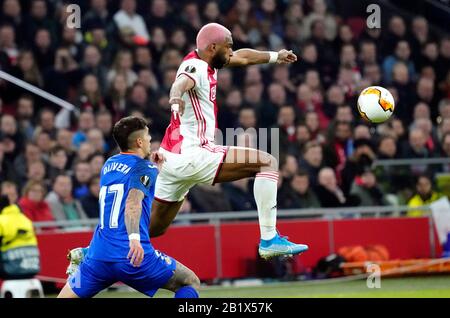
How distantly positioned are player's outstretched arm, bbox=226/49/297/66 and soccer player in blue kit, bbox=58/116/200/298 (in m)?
1.78

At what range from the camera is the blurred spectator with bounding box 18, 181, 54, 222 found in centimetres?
1391

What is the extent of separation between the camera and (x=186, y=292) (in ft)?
27.0

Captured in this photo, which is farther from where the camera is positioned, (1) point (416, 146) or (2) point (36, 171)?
(1) point (416, 146)

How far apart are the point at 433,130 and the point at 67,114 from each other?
6033 mm

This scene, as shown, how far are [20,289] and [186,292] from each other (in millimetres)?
4298

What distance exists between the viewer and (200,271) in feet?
47.7

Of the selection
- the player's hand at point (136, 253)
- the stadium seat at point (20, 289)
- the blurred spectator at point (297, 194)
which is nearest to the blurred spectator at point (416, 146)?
the blurred spectator at point (297, 194)

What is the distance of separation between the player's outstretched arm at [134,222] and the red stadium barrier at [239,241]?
597cm

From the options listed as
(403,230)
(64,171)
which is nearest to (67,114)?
(64,171)

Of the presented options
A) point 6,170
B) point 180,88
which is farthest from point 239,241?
point 180,88

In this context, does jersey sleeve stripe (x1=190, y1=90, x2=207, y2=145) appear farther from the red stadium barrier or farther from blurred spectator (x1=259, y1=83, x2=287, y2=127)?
blurred spectator (x1=259, y1=83, x2=287, y2=127)

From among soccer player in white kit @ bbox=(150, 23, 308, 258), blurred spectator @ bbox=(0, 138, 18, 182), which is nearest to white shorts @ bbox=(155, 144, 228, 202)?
soccer player in white kit @ bbox=(150, 23, 308, 258)

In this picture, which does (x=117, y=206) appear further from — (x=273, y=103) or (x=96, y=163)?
(x=273, y=103)

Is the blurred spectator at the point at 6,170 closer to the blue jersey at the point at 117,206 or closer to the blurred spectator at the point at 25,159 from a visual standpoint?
the blurred spectator at the point at 25,159
